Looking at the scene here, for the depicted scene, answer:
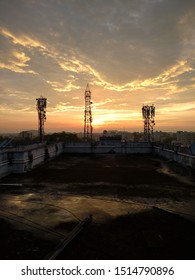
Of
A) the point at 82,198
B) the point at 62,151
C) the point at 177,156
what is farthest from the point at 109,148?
the point at 82,198

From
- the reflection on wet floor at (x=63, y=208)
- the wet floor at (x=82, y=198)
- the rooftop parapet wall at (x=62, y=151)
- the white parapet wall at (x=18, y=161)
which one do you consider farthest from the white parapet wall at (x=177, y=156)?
the white parapet wall at (x=18, y=161)

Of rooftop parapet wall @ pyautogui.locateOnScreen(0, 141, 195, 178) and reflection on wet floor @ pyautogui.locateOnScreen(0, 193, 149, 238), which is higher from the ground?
rooftop parapet wall @ pyautogui.locateOnScreen(0, 141, 195, 178)

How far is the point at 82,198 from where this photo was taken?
1346 centimetres

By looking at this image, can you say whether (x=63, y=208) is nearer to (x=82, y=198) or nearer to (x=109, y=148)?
(x=82, y=198)

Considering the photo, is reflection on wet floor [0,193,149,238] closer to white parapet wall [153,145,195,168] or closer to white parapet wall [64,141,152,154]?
white parapet wall [153,145,195,168]

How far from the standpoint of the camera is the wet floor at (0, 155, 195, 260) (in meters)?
9.96

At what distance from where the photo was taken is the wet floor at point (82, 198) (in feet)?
32.7

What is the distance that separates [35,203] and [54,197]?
1.37 m

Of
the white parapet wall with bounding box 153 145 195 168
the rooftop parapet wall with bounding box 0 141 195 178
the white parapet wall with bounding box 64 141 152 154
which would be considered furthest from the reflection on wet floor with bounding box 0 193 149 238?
the white parapet wall with bounding box 64 141 152 154

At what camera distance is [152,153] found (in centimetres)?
4319

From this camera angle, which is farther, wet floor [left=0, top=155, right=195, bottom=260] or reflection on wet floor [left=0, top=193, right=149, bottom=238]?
reflection on wet floor [left=0, top=193, right=149, bottom=238]

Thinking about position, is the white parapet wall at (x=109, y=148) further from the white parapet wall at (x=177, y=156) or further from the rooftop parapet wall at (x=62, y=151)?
the white parapet wall at (x=177, y=156)
